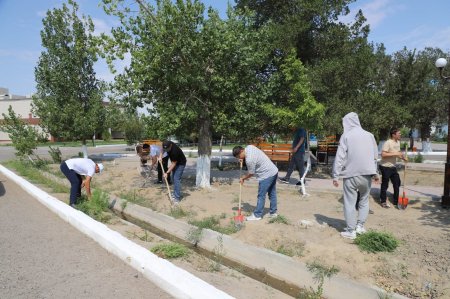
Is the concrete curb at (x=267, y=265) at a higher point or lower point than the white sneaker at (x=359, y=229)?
lower

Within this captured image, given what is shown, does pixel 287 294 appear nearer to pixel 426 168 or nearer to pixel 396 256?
pixel 396 256

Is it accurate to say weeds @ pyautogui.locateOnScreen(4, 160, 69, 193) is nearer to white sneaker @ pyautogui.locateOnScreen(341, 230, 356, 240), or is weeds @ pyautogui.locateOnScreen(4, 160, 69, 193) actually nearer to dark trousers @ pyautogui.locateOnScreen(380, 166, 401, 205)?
white sneaker @ pyautogui.locateOnScreen(341, 230, 356, 240)

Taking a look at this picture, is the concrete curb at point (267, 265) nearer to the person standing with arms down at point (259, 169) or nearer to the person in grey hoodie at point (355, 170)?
the person standing with arms down at point (259, 169)

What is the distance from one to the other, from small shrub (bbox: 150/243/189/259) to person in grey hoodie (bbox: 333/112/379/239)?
234 cm

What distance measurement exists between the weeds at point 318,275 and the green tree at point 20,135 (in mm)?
15143

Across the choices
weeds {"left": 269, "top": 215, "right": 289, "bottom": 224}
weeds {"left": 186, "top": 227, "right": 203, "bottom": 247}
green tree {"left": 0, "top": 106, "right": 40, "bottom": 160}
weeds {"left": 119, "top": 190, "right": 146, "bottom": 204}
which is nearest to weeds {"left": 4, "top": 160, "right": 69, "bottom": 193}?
green tree {"left": 0, "top": 106, "right": 40, "bottom": 160}

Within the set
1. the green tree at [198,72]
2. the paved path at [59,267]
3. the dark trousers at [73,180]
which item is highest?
the green tree at [198,72]

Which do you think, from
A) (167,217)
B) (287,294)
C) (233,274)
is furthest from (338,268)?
(167,217)

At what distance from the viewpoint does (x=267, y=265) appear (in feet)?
16.8

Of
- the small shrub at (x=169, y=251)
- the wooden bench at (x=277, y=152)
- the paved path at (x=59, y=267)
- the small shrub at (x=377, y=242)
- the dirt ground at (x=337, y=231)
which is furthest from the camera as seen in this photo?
Answer: the wooden bench at (x=277, y=152)

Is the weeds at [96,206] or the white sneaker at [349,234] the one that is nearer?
the white sneaker at [349,234]

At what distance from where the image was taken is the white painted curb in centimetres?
387

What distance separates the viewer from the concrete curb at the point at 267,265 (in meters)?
4.21

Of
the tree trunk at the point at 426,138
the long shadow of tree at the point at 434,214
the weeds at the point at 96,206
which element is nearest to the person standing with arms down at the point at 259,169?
the long shadow of tree at the point at 434,214
